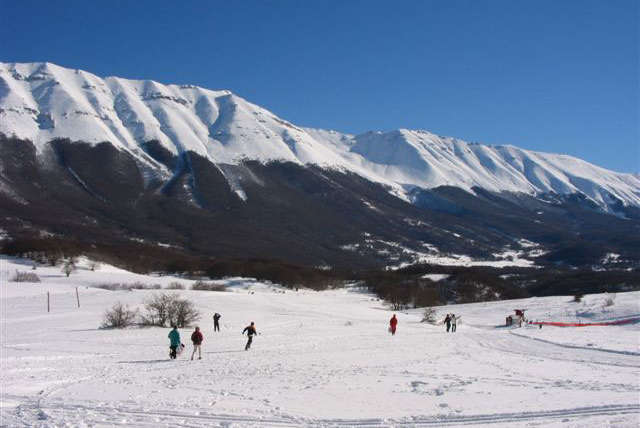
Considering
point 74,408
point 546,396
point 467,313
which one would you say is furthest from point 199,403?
point 467,313

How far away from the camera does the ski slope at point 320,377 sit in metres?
15.2

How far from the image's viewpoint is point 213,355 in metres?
28.0

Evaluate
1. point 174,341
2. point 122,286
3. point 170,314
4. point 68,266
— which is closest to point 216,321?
point 170,314

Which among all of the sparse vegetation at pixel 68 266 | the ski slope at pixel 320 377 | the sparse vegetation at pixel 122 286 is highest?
the sparse vegetation at pixel 68 266

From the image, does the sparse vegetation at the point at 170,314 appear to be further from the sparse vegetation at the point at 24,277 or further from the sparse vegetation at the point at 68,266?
the sparse vegetation at the point at 68,266

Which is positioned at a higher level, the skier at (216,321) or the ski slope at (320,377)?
the skier at (216,321)

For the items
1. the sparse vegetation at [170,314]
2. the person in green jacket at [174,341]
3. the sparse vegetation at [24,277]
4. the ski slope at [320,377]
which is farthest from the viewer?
the sparse vegetation at [24,277]

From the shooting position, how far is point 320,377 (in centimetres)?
2136

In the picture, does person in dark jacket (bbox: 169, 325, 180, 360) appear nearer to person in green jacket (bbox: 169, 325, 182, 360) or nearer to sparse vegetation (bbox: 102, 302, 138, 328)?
person in green jacket (bbox: 169, 325, 182, 360)

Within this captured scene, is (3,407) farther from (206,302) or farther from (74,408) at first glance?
(206,302)

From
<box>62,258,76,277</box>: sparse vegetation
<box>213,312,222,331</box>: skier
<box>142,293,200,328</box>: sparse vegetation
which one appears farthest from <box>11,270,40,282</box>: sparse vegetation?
<box>213,312,222,331</box>: skier

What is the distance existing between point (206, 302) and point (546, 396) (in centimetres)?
4706

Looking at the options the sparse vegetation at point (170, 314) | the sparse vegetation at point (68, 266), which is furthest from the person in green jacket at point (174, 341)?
the sparse vegetation at point (68, 266)

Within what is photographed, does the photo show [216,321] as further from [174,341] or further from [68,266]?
[68,266]
